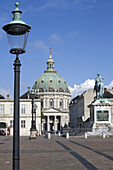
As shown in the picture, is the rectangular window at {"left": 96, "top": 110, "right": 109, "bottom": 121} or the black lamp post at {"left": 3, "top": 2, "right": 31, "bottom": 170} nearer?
the black lamp post at {"left": 3, "top": 2, "right": 31, "bottom": 170}

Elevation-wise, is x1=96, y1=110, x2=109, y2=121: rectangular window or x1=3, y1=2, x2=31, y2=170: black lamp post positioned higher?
x1=3, y1=2, x2=31, y2=170: black lamp post

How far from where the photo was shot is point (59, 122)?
193125 millimetres

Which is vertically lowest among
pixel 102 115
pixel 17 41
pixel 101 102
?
pixel 102 115

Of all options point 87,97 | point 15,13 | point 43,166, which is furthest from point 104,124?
point 87,97

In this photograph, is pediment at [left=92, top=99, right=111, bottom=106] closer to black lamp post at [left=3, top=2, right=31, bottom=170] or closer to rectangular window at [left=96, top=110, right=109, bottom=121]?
rectangular window at [left=96, top=110, right=109, bottom=121]

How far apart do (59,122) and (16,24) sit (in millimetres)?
185666

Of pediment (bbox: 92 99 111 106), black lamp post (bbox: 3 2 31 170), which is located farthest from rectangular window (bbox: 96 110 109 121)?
black lamp post (bbox: 3 2 31 170)

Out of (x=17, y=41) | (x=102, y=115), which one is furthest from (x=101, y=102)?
(x=17, y=41)

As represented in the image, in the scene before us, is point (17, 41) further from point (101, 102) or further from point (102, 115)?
point (101, 102)

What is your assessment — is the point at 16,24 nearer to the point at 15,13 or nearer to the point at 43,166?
the point at 15,13

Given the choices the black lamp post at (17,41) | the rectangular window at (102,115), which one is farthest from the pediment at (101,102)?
the black lamp post at (17,41)

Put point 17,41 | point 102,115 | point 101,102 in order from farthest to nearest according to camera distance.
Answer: point 101,102 → point 102,115 → point 17,41

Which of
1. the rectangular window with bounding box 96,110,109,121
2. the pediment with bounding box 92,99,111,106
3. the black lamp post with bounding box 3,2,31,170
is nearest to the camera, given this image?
the black lamp post with bounding box 3,2,31,170

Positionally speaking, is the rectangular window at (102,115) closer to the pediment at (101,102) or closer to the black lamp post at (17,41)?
the pediment at (101,102)
